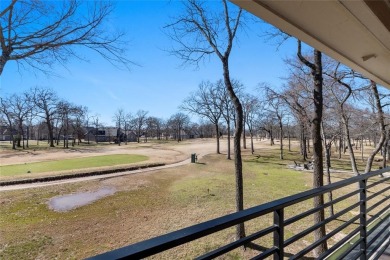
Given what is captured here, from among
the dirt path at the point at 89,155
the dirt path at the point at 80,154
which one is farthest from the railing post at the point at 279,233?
the dirt path at the point at 80,154

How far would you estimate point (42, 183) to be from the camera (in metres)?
16.1

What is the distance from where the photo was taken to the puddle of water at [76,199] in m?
11.4

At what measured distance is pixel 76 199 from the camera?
41.6 feet

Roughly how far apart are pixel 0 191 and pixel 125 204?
25.2 ft

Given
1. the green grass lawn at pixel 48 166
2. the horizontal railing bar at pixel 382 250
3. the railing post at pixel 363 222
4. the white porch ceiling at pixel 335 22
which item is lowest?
the green grass lawn at pixel 48 166

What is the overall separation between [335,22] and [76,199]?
13521 mm

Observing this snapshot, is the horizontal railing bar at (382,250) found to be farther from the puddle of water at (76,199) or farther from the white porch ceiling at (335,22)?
the puddle of water at (76,199)

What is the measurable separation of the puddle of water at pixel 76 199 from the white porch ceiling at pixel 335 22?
38.5 feet

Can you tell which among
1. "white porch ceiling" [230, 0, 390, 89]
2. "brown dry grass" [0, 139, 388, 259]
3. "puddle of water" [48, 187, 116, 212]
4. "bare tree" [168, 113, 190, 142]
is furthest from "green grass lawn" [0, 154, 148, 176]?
"bare tree" [168, 113, 190, 142]

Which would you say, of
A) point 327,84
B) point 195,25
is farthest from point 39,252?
point 327,84

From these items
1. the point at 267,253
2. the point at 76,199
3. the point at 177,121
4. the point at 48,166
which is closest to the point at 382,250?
the point at 267,253

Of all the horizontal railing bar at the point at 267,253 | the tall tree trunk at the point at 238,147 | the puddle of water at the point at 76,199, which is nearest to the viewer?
the horizontal railing bar at the point at 267,253

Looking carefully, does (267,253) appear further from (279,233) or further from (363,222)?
(363,222)

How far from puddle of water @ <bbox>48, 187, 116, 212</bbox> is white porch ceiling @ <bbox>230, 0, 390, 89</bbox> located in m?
11.7
